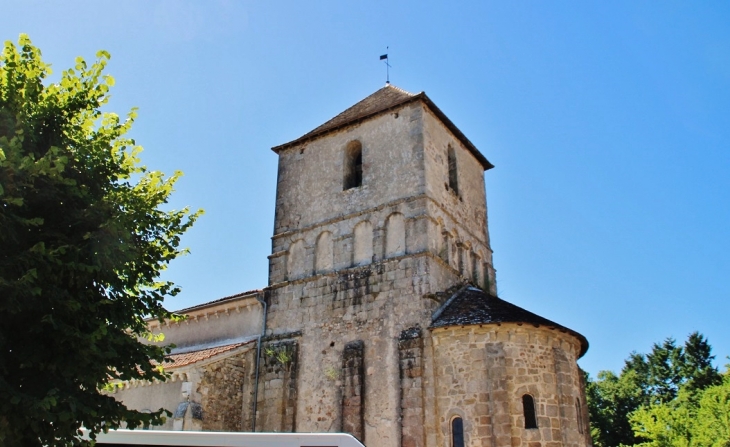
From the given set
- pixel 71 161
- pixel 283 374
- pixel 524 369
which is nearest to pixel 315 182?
pixel 283 374

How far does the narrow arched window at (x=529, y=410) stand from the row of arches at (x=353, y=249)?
500 cm

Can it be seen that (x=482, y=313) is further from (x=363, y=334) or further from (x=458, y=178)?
(x=458, y=178)

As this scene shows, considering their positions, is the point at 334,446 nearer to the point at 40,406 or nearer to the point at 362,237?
the point at 40,406

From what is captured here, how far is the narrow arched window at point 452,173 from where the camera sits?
1980 centimetres

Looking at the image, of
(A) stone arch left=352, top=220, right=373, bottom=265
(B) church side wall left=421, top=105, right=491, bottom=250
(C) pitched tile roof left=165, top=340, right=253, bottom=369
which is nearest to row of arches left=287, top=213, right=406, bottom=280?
(A) stone arch left=352, top=220, right=373, bottom=265

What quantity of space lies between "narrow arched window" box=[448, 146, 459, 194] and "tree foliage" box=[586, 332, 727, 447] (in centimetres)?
1469

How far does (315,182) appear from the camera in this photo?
20.0 metres

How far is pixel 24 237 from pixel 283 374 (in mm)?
10273

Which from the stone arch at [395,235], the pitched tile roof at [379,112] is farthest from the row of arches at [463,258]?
the pitched tile roof at [379,112]

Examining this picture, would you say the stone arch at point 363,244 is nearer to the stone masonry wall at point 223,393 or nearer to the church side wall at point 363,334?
the church side wall at point 363,334

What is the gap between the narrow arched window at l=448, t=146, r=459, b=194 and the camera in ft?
65.0

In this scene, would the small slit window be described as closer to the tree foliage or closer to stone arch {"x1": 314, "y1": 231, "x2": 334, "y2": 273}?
stone arch {"x1": 314, "y1": 231, "x2": 334, "y2": 273}

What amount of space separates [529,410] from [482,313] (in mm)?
2477

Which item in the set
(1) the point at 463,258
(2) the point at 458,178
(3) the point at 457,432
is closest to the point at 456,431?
(3) the point at 457,432
